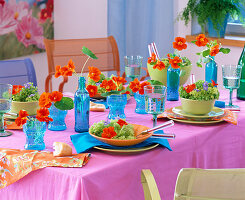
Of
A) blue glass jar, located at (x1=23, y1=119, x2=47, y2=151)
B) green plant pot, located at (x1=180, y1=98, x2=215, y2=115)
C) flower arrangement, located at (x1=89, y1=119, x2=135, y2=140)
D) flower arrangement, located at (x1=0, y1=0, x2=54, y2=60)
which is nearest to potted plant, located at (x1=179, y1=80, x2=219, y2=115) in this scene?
green plant pot, located at (x1=180, y1=98, x2=215, y2=115)

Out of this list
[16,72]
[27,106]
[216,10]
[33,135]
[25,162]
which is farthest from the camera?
[216,10]

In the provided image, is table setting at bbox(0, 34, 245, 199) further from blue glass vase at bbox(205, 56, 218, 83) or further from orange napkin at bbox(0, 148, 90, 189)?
blue glass vase at bbox(205, 56, 218, 83)

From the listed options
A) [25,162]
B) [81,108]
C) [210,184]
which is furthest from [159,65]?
[210,184]

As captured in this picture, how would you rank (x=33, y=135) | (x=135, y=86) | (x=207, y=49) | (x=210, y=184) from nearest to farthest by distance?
(x=210, y=184) → (x=33, y=135) → (x=135, y=86) → (x=207, y=49)

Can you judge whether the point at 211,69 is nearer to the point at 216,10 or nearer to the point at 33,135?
the point at 33,135

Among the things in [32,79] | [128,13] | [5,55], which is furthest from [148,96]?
[128,13]

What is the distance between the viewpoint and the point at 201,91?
1928 mm

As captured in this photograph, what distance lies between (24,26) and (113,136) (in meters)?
2.39

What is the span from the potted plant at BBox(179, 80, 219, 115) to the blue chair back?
109 centimetres

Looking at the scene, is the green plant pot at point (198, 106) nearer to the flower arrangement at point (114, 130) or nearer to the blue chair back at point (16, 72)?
the flower arrangement at point (114, 130)

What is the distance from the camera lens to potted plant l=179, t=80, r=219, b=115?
192cm

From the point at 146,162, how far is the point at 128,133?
4.4 inches

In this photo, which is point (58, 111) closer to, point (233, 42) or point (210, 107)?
point (210, 107)

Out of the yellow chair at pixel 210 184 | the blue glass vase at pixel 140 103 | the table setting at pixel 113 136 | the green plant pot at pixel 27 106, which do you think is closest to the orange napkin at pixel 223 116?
the table setting at pixel 113 136
